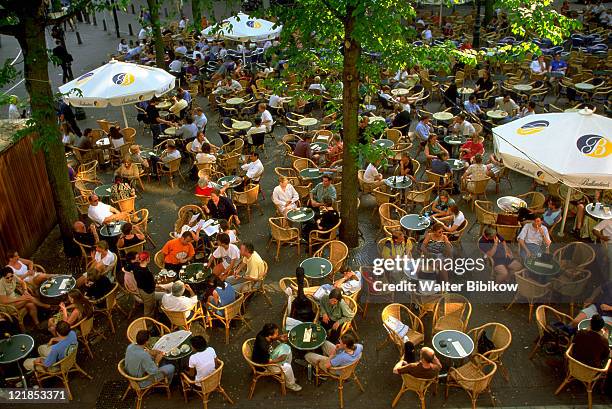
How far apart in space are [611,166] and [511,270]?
2423 mm

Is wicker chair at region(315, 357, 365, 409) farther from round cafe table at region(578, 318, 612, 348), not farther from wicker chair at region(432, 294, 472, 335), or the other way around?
round cafe table at region(578, 318, 612, 348)

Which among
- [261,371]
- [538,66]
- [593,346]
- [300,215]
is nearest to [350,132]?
[300,215]

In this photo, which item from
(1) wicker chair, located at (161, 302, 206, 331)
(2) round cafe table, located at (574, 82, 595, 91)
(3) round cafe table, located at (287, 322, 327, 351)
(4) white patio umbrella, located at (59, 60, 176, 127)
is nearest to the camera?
(3) round cafe table, located at (287, 322, 327, 351)

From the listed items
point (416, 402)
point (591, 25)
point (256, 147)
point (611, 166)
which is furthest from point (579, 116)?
point (591, 25)

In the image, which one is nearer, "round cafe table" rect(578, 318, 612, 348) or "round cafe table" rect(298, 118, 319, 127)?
"round cafe table" rect(578, 318, 612, 348)

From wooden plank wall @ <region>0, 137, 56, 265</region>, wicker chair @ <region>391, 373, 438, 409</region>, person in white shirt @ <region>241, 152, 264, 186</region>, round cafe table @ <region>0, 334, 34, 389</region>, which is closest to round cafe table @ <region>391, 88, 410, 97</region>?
person in white shirt @ <region>241, 152, 264, 186</region>

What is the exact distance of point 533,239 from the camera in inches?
394

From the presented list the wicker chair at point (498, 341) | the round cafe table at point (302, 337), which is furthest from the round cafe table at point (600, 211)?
the round cafe table at point (302, 337)

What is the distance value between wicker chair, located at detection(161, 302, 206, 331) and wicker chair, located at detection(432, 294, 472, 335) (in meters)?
3.89

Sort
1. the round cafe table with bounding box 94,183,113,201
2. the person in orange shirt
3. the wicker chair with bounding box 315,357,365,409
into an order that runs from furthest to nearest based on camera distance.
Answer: the round cafe table with bounding box 94,183,113,201, the person in orange shirt, the wicker chair with bounding box 315,357,365,409

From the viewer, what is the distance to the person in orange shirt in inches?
396

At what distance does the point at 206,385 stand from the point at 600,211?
28.1ft

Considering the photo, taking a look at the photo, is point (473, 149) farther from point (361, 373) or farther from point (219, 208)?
point (361, 373)

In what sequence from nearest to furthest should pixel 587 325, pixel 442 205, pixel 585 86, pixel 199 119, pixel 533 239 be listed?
pixel 587 325, pixel 533 239, pixel 442 205, pixel 199 119, pixel 585 86
